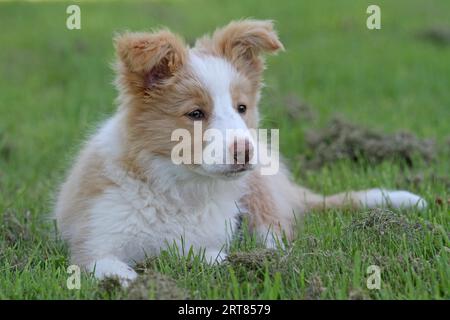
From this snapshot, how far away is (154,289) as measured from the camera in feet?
12.1

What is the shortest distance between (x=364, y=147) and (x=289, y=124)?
1.27 meters

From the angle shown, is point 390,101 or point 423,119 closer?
point 423,119

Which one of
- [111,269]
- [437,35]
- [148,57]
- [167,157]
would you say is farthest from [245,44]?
[437,35]

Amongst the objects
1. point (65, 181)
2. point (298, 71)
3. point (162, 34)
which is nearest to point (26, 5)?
point (298, 71)

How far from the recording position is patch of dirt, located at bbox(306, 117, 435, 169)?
684 cm

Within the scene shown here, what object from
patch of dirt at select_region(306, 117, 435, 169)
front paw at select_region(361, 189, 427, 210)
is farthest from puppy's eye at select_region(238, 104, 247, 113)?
patch of dirt at select_region(306, 117, 435, 169)

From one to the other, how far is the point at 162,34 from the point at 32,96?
16.7 feet

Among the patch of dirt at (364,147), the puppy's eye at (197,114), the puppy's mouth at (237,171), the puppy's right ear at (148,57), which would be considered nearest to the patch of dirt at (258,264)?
the puppy's mouth at (237,171)

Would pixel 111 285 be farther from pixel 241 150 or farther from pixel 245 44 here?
pixel 245 44

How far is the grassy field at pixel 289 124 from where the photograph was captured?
13.0 feet

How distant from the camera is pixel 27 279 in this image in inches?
160

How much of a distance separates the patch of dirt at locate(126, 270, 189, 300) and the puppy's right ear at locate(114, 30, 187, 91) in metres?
1.28

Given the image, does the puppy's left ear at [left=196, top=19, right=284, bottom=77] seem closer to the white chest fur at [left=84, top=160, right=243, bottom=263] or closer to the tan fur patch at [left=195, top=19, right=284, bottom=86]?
the tan fur patch at [left=195, top=19, right=284, bottom=86]
